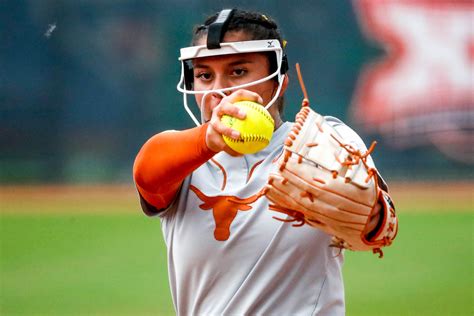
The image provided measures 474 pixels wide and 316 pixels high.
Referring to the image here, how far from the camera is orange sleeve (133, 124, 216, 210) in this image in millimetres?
1717

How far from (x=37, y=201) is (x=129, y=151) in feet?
3.49

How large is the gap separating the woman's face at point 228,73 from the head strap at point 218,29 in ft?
0.08

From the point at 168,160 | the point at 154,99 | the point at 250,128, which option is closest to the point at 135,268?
the point at 154,99

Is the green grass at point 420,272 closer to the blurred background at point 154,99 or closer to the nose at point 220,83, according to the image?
the blurred background at point 154,99

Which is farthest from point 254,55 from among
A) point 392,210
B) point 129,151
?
point 129,151

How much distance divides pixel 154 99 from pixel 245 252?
626 cm

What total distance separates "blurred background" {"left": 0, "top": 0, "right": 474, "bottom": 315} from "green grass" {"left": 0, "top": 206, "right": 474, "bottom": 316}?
32 mm

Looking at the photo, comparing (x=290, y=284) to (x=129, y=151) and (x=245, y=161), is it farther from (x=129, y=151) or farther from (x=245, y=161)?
(x=129, y=151)

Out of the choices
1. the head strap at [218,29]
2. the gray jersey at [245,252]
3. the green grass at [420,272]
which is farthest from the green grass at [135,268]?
the head strap at [218,29]

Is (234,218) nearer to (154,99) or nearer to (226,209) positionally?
(226,209)

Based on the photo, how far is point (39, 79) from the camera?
26.8ft

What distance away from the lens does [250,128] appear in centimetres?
162

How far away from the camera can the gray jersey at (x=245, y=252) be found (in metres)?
1.88

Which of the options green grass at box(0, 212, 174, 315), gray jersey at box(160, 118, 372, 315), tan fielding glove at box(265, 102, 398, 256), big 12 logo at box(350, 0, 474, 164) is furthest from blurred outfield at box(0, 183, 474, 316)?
tan fielding glove at box(265, 102, 398, 256)
